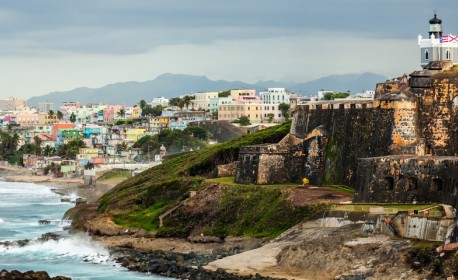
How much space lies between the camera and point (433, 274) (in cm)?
4344

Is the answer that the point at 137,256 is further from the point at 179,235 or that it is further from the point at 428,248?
the point at 428,248

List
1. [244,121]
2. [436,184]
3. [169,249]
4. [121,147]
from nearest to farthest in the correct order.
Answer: [436,184] → [169,249] → [244,121] → [121,147]

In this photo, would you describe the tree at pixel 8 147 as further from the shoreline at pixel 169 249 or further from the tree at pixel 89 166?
the shoreline at pixel 169 249

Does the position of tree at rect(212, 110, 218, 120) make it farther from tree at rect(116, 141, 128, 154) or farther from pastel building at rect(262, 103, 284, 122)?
tree at rect(116, 141, 128, 154)

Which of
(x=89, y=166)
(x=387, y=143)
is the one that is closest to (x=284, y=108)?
(x=89, y=166)

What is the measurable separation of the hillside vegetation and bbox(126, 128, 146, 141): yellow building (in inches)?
4082

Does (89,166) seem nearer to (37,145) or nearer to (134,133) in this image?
(37,145)

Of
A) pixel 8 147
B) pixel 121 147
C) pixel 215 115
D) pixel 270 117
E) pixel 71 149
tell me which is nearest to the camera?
pixel 71 149

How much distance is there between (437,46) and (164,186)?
17693 millimetres

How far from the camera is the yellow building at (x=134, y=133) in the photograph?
7505 inches

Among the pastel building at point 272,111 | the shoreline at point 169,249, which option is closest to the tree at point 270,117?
the pastel building at point 272,111

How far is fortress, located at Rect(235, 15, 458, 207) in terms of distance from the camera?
52.3 metres

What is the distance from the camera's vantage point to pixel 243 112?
7072 inches

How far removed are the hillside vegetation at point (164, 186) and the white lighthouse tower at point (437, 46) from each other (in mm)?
12934
